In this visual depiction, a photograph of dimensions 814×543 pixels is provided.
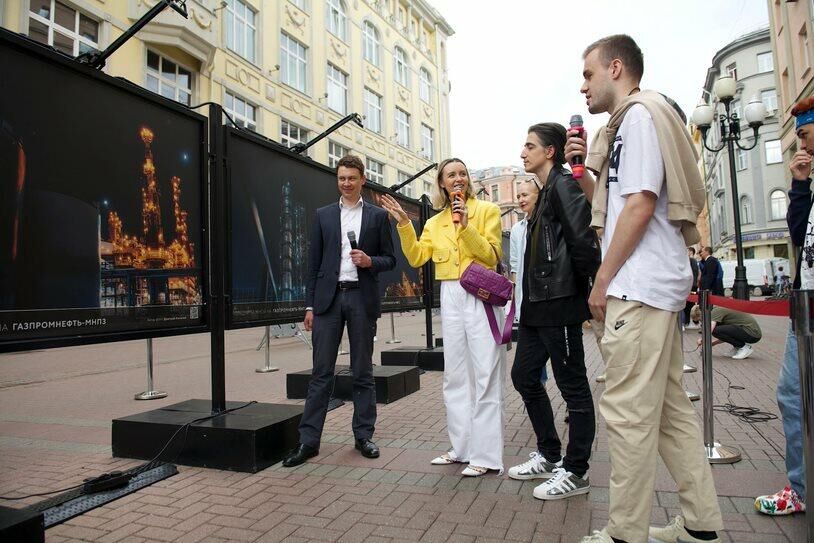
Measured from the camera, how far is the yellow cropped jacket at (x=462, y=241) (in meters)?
3.73

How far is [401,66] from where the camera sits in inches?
1417

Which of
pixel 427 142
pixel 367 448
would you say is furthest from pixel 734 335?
pixel 427 142

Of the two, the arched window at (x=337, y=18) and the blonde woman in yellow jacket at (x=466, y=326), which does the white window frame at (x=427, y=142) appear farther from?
the blonde woman in yellow jacket at (x=466, y=326)

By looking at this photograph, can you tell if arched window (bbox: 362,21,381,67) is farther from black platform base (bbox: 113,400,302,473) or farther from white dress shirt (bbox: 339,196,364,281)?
black platform base (bbox: 113,400,302,473)

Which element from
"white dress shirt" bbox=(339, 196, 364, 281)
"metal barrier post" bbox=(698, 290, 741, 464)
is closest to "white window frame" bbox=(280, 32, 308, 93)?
"white dress shirt" bbox=(339, 196, 364, 281)

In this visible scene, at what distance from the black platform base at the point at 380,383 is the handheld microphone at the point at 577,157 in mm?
3764

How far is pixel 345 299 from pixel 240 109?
18.8m

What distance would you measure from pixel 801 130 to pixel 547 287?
1.47 meters

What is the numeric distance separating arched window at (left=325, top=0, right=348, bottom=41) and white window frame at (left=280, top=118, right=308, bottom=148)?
20.8 ft

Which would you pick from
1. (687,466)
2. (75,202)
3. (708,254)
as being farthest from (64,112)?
(708,254)

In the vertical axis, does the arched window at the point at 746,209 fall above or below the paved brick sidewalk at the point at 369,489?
above

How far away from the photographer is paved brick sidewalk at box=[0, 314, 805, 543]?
2.77 meters

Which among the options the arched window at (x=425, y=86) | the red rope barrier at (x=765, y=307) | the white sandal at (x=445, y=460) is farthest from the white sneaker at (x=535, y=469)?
the arched window at (x=425, y=86)

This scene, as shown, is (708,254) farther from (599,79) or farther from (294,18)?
(294,18)
